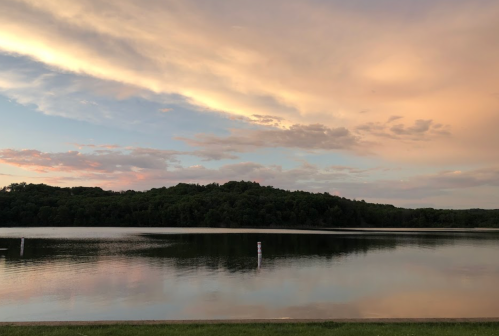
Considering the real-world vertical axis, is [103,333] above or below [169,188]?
below

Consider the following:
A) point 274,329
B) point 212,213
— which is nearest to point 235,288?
point 274,329

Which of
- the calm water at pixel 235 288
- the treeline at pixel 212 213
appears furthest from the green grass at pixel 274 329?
the treeline at pixel 212 213

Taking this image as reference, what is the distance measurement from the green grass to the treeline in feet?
413

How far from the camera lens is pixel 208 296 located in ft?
53.2

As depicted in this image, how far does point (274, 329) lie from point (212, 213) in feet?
429

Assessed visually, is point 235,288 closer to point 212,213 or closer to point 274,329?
point 274,329

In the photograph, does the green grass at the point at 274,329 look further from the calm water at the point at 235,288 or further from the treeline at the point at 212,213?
the treeline at the point at 212,213

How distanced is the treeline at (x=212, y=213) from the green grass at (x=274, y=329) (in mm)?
125828

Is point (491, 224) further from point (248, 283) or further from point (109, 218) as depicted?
point (248, 283)

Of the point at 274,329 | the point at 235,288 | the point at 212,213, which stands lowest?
the point at 235,288

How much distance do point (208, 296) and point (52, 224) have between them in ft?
429

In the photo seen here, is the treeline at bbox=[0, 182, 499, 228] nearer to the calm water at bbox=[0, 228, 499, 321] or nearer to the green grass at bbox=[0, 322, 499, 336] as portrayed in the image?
the calm water at bbox=[0, 228, 499, 321]

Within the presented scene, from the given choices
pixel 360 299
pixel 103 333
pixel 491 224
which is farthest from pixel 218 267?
pixel 491 224

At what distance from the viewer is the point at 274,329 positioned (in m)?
9.49
